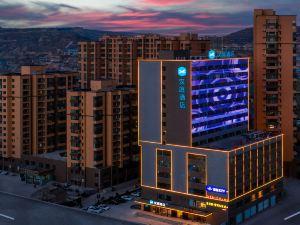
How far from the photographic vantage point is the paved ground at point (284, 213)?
2759 inches

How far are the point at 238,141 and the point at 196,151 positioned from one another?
8.52m

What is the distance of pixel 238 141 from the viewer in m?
76.1

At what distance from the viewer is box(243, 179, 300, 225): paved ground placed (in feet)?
230

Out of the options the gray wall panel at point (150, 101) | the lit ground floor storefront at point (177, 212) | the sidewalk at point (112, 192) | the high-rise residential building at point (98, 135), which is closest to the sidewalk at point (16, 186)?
the high-rise residential building at point (98, 135)

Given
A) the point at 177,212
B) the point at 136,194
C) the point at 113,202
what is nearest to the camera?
the point at 177,212

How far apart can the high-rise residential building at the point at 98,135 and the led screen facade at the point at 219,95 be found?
18.5 metres

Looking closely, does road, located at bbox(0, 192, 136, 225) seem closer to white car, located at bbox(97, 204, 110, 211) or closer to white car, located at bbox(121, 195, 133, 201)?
white car, located at bbox(97, 204, 110, 211)

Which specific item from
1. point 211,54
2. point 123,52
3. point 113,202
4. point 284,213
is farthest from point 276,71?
point 123,52

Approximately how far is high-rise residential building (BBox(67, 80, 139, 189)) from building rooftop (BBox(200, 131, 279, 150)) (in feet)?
62.9

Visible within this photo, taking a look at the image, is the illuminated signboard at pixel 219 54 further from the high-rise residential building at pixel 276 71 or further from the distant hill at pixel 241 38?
the distant hill at pixel 241 38

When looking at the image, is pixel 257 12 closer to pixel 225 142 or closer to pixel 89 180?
pixel 225 142

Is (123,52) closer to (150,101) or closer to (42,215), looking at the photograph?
(150,101)

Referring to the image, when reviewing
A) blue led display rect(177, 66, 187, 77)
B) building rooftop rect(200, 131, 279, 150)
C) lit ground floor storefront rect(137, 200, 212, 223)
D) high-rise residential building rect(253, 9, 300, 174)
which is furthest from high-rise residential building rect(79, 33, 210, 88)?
lit ground floor storefront rect(137, 200, 212, 223)

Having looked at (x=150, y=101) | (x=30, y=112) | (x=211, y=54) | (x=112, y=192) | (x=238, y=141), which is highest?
(x=211, y=54)
